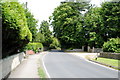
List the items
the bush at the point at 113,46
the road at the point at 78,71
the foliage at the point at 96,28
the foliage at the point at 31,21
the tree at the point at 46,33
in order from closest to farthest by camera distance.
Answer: the road at the point at 78,71 < the bush at the point at 113,46 < the foliage at the point at 31,21 < the foliage at the point at 96,28 < the tree at the point at 46,33

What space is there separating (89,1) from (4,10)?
6043 cm

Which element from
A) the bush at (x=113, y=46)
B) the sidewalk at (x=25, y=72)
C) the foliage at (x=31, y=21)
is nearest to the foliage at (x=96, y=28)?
the bush at (x=113, y=46)

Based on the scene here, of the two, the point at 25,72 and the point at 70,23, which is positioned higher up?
the point at 70,23

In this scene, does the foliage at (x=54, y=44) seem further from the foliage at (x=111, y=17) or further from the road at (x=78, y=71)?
the road at (x=78, y=71)

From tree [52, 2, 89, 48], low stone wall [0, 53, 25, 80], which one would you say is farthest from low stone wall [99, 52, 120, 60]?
tree [52, 2, 89, 48]

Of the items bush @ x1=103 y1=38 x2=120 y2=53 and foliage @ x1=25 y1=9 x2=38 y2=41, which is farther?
foliage @ x1=25 y1=9 x2=38 y2=41

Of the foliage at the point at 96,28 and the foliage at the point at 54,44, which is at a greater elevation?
the foliage at the point at 96,28

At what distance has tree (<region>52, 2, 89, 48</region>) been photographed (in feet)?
208

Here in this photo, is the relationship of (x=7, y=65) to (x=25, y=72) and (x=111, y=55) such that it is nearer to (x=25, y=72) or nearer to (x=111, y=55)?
(x=25, y=72)

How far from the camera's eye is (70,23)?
6456 cm

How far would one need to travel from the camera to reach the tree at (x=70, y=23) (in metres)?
63.3

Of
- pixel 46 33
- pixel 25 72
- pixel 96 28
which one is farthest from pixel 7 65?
pixel 46 33

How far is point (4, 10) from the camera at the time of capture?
12172 millimetres

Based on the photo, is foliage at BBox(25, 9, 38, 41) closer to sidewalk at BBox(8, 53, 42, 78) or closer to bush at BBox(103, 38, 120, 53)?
bush at BBox(103, 38, 120, 53)
